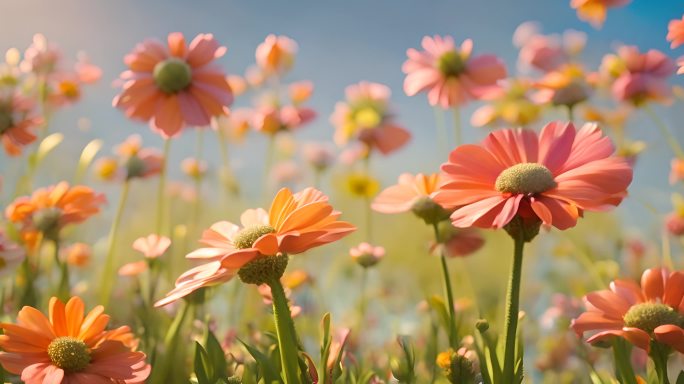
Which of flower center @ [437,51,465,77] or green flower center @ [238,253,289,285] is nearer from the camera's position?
green flower center @ [238,253,289,285]

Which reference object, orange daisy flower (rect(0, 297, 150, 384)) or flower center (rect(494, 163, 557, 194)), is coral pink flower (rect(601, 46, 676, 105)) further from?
orange daisy flower (rect(0, 297, 150, 384))

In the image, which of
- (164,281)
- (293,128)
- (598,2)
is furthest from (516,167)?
(293,128)

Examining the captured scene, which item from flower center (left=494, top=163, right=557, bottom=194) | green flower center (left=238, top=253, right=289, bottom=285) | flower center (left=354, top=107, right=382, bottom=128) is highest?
flower center (left=354, top=107, right=382, bottom=128)

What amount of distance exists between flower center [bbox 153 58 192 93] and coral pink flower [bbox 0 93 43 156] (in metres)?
0.25

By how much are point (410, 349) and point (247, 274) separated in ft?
0.93

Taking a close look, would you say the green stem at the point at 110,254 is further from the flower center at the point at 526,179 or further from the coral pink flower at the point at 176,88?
the flower center at the point at 526,179

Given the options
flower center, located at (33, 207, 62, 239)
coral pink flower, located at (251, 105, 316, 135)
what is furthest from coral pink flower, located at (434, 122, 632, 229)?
coral pink flower, located at (251, 105, 316, 135)

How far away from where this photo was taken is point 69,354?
691mm

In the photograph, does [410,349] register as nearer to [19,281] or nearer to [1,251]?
[1,251]

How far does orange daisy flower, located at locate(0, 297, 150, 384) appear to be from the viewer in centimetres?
67

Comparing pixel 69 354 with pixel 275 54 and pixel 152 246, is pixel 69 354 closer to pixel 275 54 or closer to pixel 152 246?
pixel 152 246

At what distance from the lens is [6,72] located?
162 cm

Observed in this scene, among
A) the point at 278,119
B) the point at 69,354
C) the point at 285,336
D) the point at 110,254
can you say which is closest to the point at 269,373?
the point at 285,336

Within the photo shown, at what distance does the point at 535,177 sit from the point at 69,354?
509 mm
